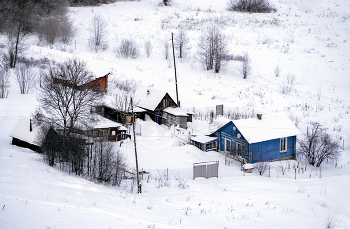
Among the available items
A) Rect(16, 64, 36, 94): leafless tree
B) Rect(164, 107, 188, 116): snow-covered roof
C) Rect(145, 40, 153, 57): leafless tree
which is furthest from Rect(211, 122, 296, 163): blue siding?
Rect(145, 40, 153, 57): leafless tree

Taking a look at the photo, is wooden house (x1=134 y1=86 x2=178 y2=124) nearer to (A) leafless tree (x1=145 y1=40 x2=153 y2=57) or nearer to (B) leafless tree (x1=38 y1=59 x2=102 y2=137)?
(B) leafless tree (x1=38 y1=59 x2=102 y2=137)

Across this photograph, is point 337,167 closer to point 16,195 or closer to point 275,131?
point 275,131

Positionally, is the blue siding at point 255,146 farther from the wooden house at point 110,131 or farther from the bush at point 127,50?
the bush at point 127,50

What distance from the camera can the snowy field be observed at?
1259 cm

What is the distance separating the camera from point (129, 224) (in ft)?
35.4

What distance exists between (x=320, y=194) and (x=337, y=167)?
24.2 feet

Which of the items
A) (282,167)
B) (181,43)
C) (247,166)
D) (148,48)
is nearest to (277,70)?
(181,43)

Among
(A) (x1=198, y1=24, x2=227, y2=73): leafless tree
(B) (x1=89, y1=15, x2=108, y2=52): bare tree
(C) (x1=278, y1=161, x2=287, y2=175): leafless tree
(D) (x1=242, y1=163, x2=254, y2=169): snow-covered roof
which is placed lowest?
(C) (x1=278, y1=161, x2=287, y2=175): leafless tree

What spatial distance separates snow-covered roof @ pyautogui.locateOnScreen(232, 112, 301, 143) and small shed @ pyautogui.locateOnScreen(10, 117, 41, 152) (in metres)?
15.5

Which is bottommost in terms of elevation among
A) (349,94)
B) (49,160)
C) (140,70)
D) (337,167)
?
A: (337,167)

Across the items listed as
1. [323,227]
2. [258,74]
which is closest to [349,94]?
[258,74]

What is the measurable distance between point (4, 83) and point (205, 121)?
2286 cm

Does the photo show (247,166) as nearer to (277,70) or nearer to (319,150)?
(319,150)

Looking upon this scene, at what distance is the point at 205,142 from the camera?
2589 centimetres
